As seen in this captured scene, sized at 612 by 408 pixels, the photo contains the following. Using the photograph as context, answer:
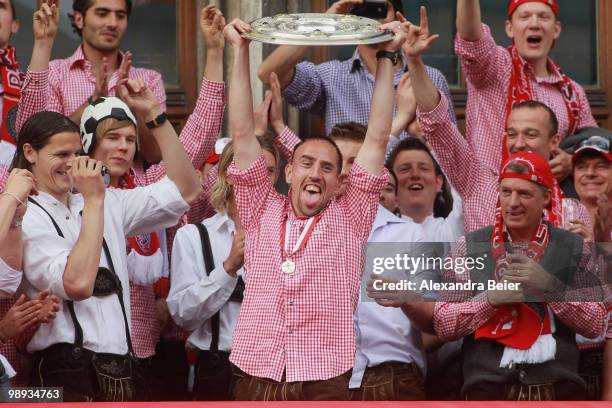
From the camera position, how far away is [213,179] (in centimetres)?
700

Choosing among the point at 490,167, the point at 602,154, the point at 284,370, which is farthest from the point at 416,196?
the point at 284,370

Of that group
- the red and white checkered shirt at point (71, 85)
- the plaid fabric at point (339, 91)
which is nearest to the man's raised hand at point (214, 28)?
the red and white checkered shirt at point (71, 85)

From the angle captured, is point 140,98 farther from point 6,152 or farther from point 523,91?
point 523,91

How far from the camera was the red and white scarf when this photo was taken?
606cm

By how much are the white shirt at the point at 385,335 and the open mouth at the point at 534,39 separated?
1296 millimetres

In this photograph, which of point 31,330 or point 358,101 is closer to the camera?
point 31,330

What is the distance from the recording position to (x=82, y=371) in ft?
19.2

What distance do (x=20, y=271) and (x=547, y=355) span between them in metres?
2.07

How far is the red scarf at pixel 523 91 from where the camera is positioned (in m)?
7.12

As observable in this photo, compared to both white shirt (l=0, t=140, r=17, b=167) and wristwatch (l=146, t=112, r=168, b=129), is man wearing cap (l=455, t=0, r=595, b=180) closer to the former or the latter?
wristwatch (l=146, t=112, r=168, b=129)

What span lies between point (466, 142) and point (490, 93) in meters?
0.34

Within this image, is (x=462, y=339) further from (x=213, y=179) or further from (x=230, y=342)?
(x=213, y=179)

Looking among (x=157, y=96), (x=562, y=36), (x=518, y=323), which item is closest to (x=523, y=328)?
(x=518, y=323)

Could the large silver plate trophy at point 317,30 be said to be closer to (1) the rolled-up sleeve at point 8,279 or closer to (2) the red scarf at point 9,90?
(1) the rolled-up sleeve at point 8,279
